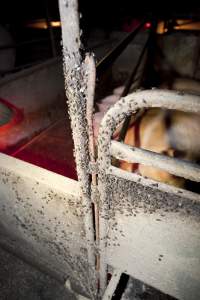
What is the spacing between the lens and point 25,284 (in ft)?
7.63

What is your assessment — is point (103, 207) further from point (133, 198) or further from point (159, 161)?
point (159, 161)

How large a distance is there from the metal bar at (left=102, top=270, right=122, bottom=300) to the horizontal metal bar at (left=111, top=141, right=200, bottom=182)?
43.8 inches

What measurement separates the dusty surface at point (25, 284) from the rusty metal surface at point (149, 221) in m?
0.97

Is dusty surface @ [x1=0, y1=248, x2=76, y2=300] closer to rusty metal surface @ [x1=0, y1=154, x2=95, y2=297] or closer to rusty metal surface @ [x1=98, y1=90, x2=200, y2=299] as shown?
rusty metal surface @ [x1=0, y1=154, x2=95, y2=297]

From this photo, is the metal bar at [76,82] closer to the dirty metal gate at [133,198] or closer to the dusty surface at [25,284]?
the dirty metal gate at [133,198]

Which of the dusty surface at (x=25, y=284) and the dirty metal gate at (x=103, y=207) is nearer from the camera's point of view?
the dirty metal gate at (x=103, y=207)

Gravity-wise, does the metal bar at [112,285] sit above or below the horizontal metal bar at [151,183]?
below

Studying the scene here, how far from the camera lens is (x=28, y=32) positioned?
8023mm

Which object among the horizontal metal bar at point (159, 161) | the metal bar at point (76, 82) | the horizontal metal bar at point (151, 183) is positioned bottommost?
the horizontal metal bar at point (151, 183)

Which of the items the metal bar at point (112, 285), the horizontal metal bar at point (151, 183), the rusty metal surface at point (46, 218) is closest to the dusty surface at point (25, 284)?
the rusty metal surface at point (46, 218)

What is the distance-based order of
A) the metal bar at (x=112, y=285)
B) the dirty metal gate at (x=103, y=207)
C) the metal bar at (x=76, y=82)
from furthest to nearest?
1. the metal bar at (x=112, y=285)
2. the dirty metal gate at (x=103, y=207)
3. the metal bar at (x=76, y=82)

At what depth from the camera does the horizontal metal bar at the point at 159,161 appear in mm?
889

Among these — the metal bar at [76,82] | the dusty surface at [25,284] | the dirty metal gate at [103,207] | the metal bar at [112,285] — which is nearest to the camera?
the metal bar at [76,82]

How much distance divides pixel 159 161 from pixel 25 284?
208 centimetres
